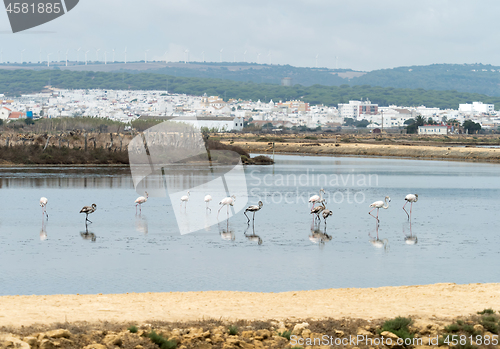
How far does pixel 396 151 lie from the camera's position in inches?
3223

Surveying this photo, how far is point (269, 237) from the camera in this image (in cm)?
1977

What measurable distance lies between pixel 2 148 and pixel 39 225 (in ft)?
122

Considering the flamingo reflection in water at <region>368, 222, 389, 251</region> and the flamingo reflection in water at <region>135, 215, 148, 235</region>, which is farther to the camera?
the flamingo reflection in water at <region>135, 215, 148, 235</region>

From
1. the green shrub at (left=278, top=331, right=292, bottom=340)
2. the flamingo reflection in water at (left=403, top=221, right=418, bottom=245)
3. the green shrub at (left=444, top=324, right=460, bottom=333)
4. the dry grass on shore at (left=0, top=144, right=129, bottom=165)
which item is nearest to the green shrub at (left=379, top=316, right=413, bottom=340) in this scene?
the green shrub at (left=444, top=324, right=460, bottom=333)

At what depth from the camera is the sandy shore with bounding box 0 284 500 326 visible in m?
10.1

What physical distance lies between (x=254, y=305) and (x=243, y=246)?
7.11 m

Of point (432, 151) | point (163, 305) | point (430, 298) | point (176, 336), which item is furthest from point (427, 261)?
point (432, 151)

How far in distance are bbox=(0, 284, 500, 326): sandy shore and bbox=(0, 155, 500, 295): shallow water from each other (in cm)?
129

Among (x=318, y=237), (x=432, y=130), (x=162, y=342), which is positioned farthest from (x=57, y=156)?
(x=432, y=130)

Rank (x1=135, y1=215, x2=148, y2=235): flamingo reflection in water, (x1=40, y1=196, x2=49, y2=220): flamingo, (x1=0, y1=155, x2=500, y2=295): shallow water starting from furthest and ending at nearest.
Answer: (x1=40, y1=196, x2=49, y2=220): flamingo
(x1=135, y1=215, x2=148, y2=235): flamingo reflection in water
(x1=0, y1=155, x2=500, y2=295): shallow water

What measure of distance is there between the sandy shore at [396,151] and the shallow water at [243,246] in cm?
4269

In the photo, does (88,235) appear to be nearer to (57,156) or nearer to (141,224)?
(141,224)

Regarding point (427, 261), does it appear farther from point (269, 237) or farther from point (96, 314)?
point (96, 314)

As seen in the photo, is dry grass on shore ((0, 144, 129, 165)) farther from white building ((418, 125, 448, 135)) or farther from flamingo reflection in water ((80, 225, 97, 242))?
white building ((418, 125, 448, 135))
